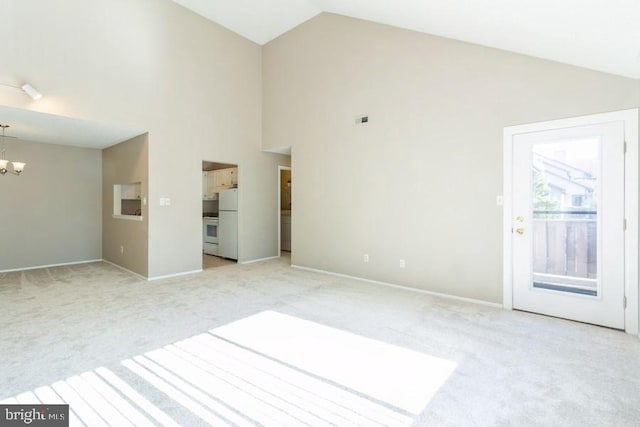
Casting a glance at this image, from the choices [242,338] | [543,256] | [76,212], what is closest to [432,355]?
[242,338]

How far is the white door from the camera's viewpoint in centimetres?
293

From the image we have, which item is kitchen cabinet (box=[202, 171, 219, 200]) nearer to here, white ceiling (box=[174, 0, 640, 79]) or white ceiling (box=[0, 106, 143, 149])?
white ceiling (box=[0, 106, 143, 149])

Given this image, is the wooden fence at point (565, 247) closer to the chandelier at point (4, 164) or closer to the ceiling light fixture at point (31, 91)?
the ceiling light fixture at point (31, 91)

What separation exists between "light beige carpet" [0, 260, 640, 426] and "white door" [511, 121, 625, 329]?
0.85 feet

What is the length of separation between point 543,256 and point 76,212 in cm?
806

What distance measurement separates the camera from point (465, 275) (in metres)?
3.80

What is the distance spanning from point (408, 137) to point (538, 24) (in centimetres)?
190

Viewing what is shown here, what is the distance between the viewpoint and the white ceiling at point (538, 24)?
210 cm

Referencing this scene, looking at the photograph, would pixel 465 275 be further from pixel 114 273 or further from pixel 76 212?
pixel 76 212

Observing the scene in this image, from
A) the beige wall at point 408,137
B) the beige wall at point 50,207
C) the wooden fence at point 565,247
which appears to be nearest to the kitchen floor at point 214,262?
the beige wall at point 408,137

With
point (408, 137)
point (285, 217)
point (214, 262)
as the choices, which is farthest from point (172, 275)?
point (408, 137)

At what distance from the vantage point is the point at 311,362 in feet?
7.64

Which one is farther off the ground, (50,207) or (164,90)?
(164,90)

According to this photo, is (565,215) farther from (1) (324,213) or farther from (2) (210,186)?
(2) (210,186)
